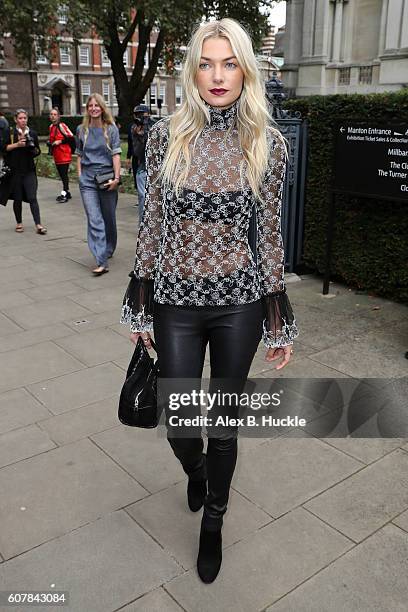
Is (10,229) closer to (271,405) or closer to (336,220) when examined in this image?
(336,220)

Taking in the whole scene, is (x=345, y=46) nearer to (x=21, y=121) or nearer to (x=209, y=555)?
(x=21, y=121)

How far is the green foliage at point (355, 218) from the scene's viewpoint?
5.82 meters

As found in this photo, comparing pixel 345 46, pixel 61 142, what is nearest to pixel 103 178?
pixel 61 142

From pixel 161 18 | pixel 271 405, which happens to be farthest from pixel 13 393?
pixel 161 18

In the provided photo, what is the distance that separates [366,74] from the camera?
2569 centimetres

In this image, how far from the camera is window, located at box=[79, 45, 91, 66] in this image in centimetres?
6372

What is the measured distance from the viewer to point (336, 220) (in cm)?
644

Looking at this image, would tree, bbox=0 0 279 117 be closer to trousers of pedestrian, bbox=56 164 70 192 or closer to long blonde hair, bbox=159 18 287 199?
trousers of pedestrian, bbox=56 164 70 192

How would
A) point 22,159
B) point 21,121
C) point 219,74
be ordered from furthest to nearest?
point 22,159 → point 21,121 → point 219,74

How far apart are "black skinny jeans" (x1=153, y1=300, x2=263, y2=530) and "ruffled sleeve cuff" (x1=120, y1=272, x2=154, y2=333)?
0.08 m

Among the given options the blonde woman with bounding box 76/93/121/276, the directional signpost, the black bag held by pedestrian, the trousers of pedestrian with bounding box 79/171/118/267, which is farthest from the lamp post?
the black bag held by pedestrian

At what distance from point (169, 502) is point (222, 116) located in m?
1.90

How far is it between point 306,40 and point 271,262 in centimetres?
2806

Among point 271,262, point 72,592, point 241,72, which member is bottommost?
point 72,592
